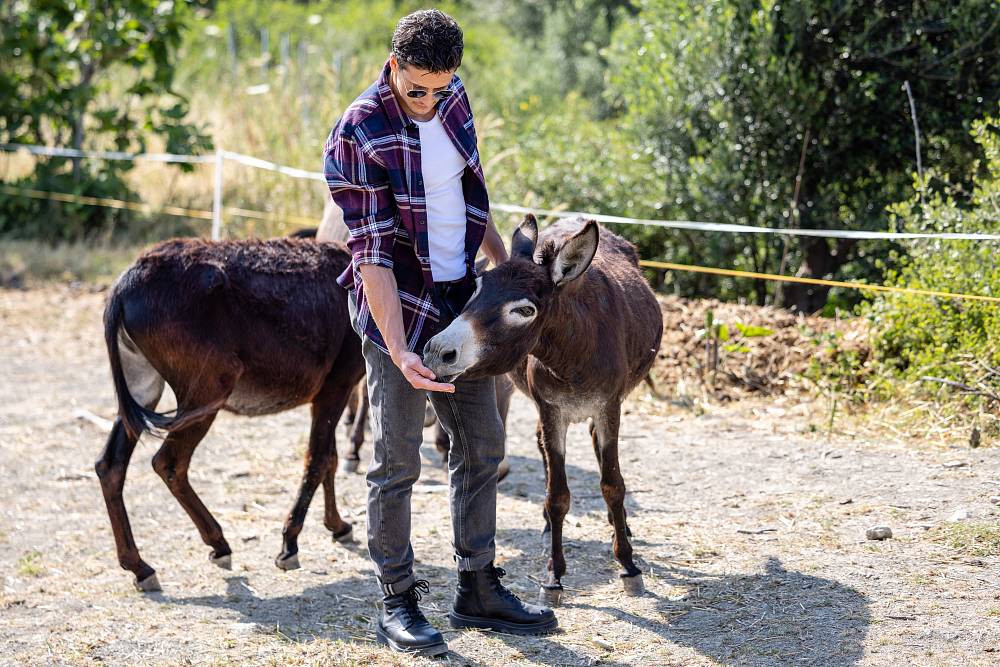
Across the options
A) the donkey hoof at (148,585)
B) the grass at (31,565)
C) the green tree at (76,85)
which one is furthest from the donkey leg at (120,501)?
the green tree at (76,85)

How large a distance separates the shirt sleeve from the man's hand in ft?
1.06

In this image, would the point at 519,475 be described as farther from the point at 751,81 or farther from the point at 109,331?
the point at 751,81

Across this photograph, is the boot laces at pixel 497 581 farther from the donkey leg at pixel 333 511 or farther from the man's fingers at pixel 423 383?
the donkey leg at pixel 333 511

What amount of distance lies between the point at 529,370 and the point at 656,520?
136cm

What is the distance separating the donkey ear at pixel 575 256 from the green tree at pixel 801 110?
14.5 ft

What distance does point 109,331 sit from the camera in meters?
4.63

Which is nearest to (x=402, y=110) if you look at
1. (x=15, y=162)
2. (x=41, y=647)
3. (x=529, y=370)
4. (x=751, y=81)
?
(x=529, y=370)

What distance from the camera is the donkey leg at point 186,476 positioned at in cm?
473

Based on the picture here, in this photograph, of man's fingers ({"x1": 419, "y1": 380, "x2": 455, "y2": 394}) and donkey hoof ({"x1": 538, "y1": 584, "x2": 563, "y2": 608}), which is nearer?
man's fingers ({"x1": 419, "y1": 380, "x2": 455, "y2": 394})

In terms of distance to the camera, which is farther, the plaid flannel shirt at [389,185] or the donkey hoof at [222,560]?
the donkey hoof at [222,560]

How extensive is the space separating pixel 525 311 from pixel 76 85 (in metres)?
10.5

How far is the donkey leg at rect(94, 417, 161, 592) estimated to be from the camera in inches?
182

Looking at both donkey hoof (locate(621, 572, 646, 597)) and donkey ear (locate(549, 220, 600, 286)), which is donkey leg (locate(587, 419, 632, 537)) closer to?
donkey hoof (locate(621, 572, 646, 597))

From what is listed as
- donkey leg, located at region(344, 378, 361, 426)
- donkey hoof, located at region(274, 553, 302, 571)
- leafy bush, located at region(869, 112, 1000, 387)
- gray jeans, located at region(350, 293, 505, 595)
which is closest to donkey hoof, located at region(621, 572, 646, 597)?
gray jeans, located at region(350, 293, 505, 595)
